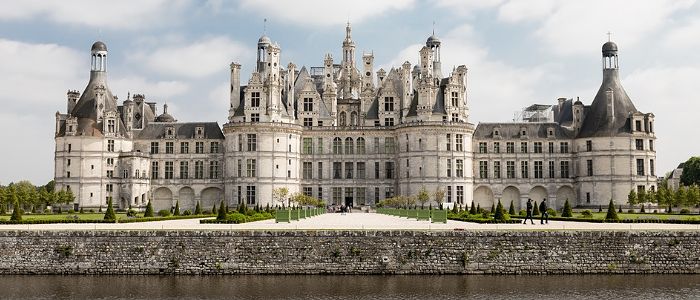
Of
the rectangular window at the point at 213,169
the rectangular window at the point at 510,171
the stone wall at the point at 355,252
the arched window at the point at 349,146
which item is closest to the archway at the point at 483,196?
the rectangular window at the point at 510,171

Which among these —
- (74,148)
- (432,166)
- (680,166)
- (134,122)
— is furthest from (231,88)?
(680,166)

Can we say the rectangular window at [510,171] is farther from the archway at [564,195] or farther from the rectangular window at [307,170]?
the rectangular window at [307,170]

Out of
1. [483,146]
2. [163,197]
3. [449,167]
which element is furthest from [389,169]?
[163,197]

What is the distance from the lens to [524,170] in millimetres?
86875

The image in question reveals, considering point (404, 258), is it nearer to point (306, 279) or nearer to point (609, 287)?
point (306, 279)

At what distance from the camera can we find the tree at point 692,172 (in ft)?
361

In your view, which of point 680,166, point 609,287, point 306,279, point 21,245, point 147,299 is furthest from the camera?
point 680,166

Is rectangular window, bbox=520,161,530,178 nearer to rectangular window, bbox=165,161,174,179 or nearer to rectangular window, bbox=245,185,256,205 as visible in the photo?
rectangular window, bbox=245,185,256,205

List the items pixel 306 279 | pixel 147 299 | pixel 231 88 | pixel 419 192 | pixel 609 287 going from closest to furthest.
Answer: pixel 147 299
pixel 609 287
pixel 306 279
pixel 419 192
pixel 231 88

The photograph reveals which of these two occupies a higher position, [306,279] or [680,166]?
[680,166]

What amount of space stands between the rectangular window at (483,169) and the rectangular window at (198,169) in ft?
103

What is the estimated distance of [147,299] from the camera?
30391 mm

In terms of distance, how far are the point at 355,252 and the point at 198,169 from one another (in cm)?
5365

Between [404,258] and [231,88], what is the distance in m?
53.6
